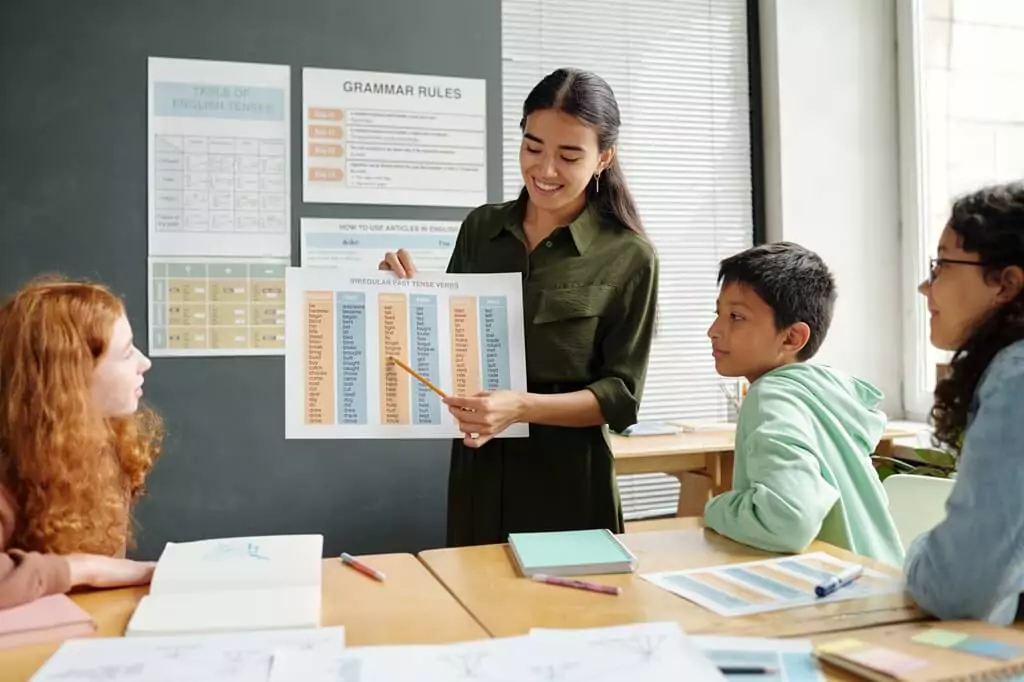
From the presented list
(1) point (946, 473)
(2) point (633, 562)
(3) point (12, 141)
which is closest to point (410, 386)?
(2) point (633, 562)

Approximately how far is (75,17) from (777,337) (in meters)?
2.27

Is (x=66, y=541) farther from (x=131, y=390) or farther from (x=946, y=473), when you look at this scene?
(x=946, y=473)

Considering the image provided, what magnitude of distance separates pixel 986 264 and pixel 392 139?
6.85 ft

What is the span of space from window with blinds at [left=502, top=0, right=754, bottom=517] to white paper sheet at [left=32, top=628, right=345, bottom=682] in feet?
8.57

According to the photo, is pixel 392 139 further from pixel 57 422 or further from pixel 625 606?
pixel 625 606

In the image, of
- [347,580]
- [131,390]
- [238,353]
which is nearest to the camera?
[347,580]

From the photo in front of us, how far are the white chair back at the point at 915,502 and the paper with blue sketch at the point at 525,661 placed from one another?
114cm

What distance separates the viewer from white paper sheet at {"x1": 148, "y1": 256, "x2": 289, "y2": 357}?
262cm

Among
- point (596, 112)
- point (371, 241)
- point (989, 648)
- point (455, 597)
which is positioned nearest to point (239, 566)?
point (455, 597)

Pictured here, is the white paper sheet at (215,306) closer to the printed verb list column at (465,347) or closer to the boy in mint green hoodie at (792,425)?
the printed verb list column at (465,347)

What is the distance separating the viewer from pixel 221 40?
268 cm

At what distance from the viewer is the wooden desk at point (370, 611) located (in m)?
0.95

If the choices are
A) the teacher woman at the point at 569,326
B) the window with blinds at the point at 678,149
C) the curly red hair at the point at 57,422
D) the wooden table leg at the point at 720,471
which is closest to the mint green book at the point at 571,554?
the teacher woman at the point at 569,326

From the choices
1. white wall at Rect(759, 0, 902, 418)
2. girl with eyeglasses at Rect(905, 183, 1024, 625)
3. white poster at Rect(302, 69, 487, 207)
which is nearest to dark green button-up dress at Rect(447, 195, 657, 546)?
girl with eyeglasses at Rect(905, 183, 1024, 625)
